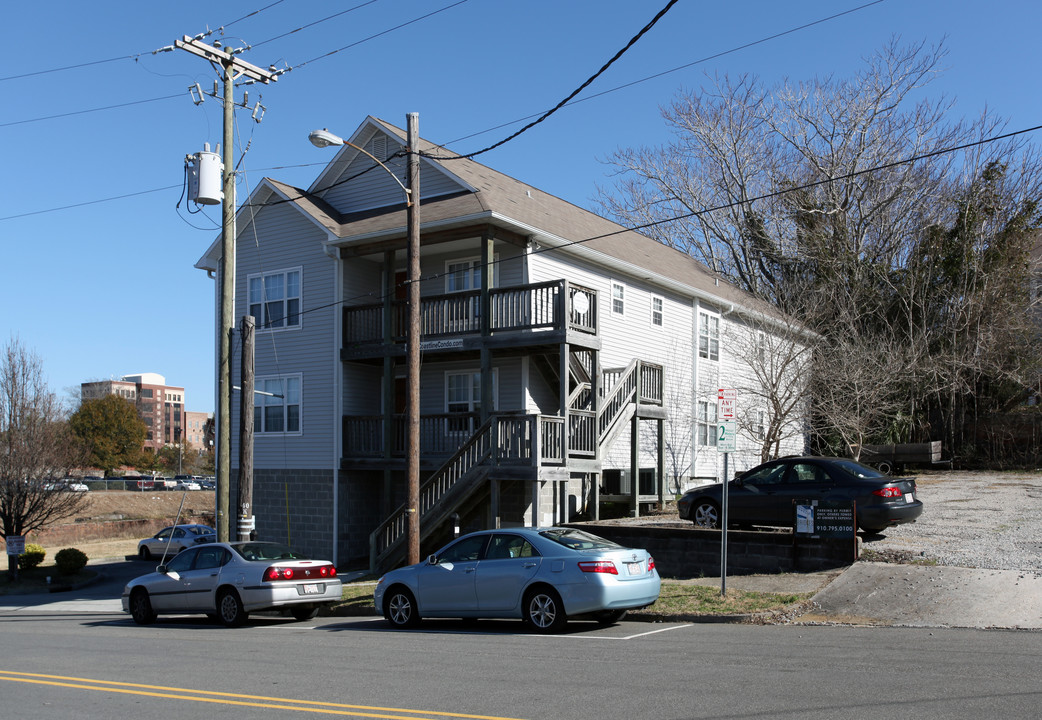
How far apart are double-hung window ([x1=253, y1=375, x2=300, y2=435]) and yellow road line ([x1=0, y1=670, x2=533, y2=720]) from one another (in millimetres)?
15121

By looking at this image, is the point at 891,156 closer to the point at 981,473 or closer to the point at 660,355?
the point at 981,473

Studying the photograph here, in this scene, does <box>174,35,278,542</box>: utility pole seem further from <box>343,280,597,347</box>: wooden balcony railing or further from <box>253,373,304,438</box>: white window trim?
<box>253,373,304,438</box>: white window trim

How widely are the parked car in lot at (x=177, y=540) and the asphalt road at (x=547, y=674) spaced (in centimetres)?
2247

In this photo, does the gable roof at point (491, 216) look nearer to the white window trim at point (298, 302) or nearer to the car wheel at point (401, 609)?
the white window trim at point (298, 302)

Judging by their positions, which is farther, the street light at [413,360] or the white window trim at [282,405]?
the white window trim at [282,405]

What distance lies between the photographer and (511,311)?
21641mm

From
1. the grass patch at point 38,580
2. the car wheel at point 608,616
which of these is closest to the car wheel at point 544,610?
the car wheel at point 608,616

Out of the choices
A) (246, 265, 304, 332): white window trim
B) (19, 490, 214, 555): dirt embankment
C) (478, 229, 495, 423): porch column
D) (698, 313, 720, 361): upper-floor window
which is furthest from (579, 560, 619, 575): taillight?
(19, 490, 214, 555): dirt embankment

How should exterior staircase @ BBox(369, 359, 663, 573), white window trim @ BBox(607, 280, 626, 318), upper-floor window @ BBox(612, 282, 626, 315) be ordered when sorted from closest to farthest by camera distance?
exterior staircase @ BBox(369, 359, 663, 573), white window trim @ BBox(607, 280, 626, 318), upper-floor window @ BBox(612, 282, 626, 315)

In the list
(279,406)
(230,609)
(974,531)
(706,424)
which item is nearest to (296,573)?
(230,609)

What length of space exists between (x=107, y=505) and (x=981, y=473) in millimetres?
55032

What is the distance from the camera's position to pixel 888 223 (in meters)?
40.1

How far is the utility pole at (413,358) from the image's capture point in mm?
16672

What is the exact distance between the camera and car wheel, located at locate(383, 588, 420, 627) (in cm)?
1398
